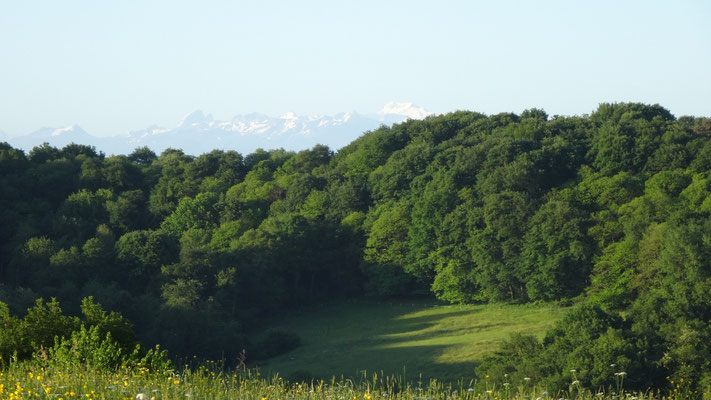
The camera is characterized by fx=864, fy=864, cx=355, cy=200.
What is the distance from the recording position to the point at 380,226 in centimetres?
7788

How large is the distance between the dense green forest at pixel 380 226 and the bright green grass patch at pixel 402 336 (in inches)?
96.9

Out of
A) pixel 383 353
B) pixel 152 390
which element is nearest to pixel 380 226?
pixel 383 353

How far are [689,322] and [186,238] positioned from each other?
155 feet

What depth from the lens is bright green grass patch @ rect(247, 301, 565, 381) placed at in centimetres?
5103

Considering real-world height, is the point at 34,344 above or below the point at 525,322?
above

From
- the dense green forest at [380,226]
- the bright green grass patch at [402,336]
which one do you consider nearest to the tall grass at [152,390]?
the bright green grass patch at [402,336]

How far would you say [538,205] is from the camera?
71.7m

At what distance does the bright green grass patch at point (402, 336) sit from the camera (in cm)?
5103

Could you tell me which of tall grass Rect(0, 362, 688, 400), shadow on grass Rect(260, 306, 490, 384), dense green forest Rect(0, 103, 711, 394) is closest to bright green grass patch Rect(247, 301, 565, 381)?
shadow on grass Rect(260, 306, 490, 384)

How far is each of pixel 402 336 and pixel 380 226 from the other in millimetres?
18770

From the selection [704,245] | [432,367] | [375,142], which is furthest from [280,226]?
[704,245]

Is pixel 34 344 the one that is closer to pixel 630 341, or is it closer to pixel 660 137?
pixel 630 341

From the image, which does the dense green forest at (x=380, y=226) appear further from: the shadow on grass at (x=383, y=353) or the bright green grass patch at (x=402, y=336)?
the shadow on grass at (x=383, y=353)

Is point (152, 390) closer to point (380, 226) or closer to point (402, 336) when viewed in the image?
point (402, 336)
